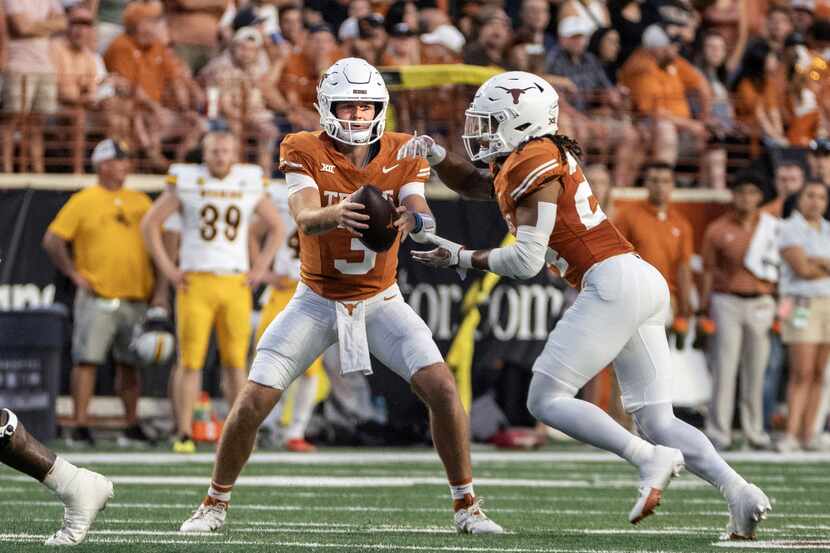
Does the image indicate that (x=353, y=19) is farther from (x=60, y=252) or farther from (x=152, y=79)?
(x=60, y=252)

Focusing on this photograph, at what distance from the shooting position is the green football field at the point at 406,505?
571 centimetres

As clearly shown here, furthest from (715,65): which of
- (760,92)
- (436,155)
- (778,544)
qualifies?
(778,544)

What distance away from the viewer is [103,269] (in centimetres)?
1123

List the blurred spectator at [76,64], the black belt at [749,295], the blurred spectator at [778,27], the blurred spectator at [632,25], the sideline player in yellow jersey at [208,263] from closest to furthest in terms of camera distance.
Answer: the sideline player in yellow jersey at [208,263]
the black belt at [749,295]
the blurred spectator at [76,64]
the blurred spectator at [632,25]
the blurred spectator at [778,27]

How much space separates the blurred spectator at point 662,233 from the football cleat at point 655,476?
5.71 meters

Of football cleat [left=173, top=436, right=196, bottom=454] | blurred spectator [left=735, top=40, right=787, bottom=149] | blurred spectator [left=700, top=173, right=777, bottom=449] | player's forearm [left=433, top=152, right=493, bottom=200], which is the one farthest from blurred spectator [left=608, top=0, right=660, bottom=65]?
player's forearm [left=433, top=152, right=493, bottom=200]

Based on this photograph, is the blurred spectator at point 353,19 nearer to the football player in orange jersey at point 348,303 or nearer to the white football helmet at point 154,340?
the white football helmet at point 154,340

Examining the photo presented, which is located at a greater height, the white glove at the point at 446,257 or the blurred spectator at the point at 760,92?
the white glove at the point at 446,257

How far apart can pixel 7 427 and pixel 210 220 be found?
5578mm

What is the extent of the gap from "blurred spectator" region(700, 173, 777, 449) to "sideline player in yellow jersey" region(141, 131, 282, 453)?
10.2 feet

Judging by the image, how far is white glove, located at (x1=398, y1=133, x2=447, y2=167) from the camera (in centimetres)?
634

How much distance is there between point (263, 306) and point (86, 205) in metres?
1.36

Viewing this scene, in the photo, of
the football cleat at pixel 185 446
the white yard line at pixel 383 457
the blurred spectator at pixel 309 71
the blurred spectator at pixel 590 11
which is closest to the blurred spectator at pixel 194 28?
the blurred spectator at pixel 309 71

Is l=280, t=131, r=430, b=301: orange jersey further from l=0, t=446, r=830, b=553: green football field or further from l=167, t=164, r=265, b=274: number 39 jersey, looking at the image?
l=167, t=164, r=265, b=274: number 39 jersey
